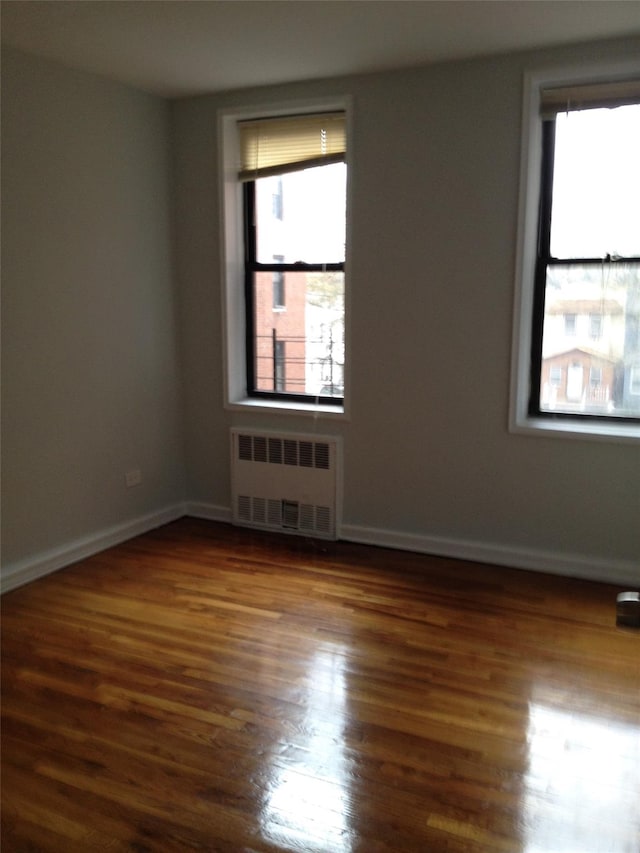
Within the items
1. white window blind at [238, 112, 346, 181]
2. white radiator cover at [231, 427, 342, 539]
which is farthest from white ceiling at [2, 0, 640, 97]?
white radiator cover at [231, 427, 342, 539]

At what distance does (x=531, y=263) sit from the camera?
12.1ft

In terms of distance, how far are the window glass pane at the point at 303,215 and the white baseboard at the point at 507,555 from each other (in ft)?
5.39

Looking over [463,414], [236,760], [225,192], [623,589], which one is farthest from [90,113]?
[623,589]

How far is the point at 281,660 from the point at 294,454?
1656mm

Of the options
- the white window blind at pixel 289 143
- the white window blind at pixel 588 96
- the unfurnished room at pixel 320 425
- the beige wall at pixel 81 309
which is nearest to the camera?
the unfurnished room at pixel 320 425

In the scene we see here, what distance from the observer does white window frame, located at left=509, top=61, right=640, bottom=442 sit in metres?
3.43

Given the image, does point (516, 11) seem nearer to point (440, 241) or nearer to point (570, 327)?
point (440, 241)

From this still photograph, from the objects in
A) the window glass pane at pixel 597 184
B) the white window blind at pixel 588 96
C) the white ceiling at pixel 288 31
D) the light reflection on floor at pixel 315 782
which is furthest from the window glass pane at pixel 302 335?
the light reflection on floor at pixel 315 782

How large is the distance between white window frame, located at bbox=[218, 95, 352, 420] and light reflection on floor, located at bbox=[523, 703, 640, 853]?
2179mm

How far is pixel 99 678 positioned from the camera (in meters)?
2.79

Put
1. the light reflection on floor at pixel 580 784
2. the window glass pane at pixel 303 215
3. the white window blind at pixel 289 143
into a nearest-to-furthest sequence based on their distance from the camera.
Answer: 1. the light reflection on floor at pixel 580 784
2. the white window blind at pixel 289 143
3. the window glass pane at pixel 303 215

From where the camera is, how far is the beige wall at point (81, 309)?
11.5ft

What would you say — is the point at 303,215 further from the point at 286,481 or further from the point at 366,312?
the point at 286,481

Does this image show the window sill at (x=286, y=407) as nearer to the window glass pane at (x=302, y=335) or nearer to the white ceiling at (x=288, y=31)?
the window glass pane at (x=302, y=335)
